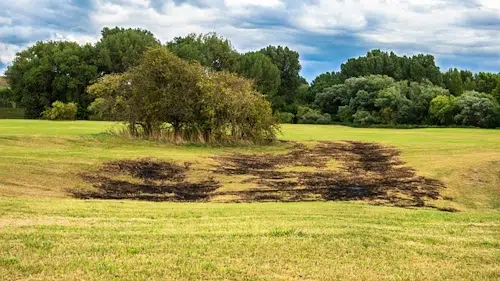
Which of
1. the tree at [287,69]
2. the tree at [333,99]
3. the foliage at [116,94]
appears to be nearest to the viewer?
the foliage at [116,94]

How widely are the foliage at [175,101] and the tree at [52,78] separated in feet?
152

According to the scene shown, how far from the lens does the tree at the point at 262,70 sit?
103188 mm

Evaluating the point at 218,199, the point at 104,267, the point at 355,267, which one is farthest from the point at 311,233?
the point at 218,199

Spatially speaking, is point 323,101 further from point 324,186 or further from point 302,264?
point 302,264

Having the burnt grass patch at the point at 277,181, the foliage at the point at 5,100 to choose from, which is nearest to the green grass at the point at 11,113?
the foliage at the point at 5,100

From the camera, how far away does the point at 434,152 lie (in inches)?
1405

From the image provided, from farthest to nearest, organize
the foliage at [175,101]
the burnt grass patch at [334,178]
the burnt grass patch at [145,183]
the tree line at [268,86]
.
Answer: the tree line at [268,86] < the foliage at [175,101] < the burnt grass patch at [334,178] < the burnt grass patch at [145,183]

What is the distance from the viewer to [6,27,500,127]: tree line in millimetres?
83250

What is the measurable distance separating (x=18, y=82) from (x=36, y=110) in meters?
5.79

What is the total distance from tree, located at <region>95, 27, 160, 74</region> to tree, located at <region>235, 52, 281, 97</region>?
19.1m

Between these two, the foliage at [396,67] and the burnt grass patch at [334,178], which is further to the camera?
the foliage at [396,67]

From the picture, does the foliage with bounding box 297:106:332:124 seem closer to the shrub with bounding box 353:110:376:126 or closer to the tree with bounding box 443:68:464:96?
the shrub with bounding box 353:110:376:126

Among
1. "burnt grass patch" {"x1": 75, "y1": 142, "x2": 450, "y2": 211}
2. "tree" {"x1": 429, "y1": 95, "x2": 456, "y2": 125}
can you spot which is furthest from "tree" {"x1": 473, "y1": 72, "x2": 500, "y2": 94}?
"burnt grass patch" {"x1": 75, "y1": 142, "x2": 450, "y2": 211}

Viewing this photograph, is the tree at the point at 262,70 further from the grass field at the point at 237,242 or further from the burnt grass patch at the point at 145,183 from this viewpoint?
the grass field at the point at 237,242
